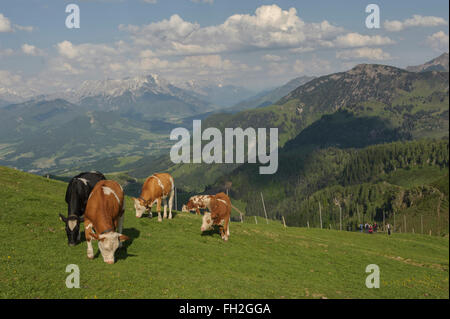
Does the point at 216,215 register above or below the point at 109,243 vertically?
below

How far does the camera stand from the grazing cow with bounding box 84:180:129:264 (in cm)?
1944

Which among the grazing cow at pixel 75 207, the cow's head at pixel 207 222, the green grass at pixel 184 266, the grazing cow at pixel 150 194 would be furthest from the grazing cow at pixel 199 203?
the grazing cow at pixel 75 207

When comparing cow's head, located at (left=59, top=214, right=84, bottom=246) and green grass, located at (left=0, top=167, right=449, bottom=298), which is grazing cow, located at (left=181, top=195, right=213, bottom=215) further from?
cow's head, located at (left=59, top=214, right=84, bottom=246)

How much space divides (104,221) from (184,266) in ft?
24.3

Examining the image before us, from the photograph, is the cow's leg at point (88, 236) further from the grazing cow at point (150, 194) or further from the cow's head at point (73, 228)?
the grazing cow at point (150, 194)

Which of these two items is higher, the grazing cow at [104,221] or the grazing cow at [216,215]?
the grazing cow at [104,221]

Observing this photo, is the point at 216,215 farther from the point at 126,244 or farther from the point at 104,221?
the point at 104,221

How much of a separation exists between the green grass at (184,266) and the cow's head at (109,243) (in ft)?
1.94

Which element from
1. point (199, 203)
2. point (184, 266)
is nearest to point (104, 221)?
point (184, 266)

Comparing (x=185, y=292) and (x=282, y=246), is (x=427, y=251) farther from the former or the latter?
(x=185, y=292)

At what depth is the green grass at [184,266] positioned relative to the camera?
693 inches

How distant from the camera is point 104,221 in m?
19.8
